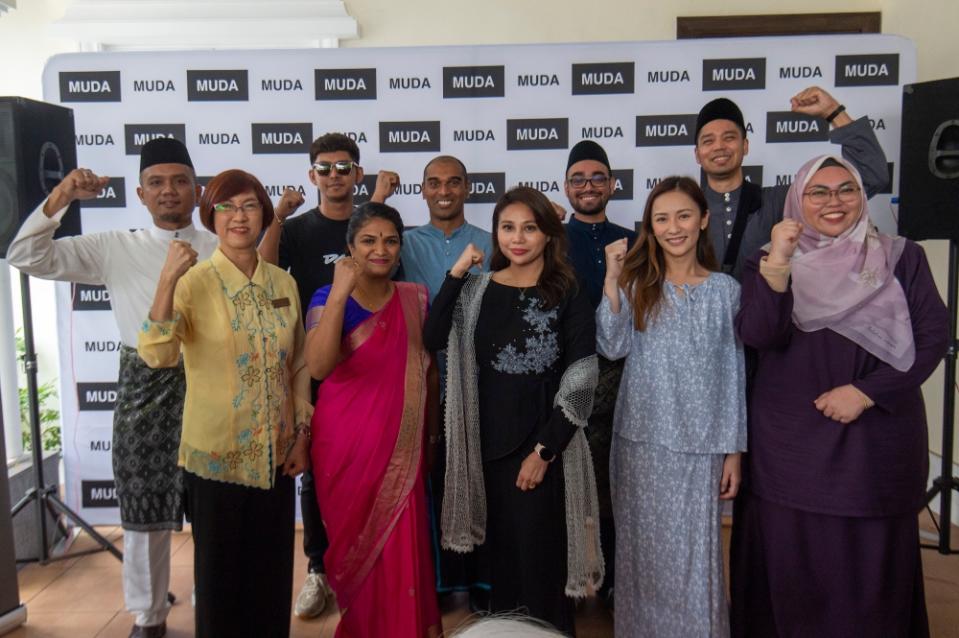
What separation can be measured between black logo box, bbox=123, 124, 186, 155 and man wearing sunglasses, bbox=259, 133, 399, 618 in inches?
43.9

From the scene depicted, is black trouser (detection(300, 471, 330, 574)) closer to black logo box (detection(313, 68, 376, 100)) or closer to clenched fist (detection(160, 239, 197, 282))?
clenched fist (detection(160, 239, 197, 282))

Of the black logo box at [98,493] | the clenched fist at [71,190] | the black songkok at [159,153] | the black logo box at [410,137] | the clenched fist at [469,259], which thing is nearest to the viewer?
the clenched fist at [469,259]

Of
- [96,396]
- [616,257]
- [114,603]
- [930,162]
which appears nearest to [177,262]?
[616,257]

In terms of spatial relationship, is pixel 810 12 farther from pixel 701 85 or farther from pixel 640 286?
pixel 640 286

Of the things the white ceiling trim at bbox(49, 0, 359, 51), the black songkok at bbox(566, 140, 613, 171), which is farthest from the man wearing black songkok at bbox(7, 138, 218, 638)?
the white ceiling trim at bbox(49, 0, 359, 51)

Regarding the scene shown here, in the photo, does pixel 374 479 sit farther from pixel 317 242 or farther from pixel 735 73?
pixel 735 73

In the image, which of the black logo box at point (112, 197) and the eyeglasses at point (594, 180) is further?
the black logo box at point (112, 197)

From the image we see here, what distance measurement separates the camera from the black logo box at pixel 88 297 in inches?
140

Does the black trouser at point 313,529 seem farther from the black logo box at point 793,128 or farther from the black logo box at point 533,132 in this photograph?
the black logo box at point 793,128

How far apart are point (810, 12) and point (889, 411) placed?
332cm

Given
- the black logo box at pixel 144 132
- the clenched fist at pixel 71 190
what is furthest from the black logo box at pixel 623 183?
the clenched fist at pixel 71 190

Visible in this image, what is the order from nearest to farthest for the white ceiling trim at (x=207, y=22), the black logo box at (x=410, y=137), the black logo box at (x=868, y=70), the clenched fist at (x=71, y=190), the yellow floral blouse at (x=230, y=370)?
1. the yellow floral blouse at (x=230, y=370)
2. the clenched fist at (x=71, y=190)
3. the black logo box at (x=868, y=70)
4. the black logo box at (x=410, y=137)
5. the white ceiling trim at (x=207, y=22)

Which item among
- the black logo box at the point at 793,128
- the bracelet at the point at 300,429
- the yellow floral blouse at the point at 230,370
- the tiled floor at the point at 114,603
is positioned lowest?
the tiled floor at the point at 114,603

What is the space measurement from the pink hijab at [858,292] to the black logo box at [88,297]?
3.33 m
